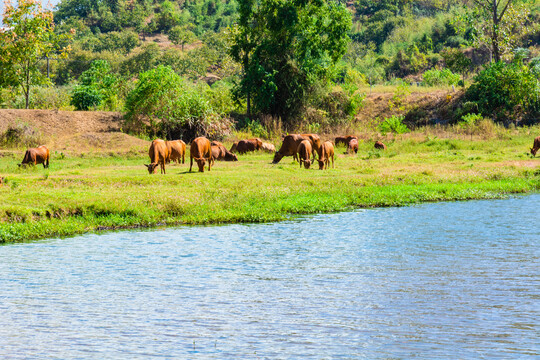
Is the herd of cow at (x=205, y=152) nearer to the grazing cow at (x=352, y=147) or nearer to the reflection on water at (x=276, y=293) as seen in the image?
the grazing cow at (x=352, y=147)

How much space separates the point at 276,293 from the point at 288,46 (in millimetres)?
39856

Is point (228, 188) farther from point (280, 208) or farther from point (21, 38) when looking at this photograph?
point (21, 38)

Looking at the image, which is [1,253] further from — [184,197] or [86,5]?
[86,5]

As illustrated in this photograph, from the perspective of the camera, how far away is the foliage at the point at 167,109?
138 feet

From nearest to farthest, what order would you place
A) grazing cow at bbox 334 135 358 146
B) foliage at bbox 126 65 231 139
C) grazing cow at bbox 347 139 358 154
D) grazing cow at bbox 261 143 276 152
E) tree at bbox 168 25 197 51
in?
grazing cow at bbox 347 139 358 154
grazing cow at bbox 261 143 276 152
grazing cow at bbox 334 135 358 146
foliage at bbox 126 65 231 139
tree at bbox 168 25 197 51

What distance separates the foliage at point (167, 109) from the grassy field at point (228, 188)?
6.34m

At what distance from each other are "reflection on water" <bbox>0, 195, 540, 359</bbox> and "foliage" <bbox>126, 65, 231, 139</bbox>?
82.3 feet

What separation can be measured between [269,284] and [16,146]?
30.4m

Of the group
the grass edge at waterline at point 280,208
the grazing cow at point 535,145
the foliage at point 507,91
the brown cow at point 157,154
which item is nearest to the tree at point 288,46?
the foliage at point 507,91

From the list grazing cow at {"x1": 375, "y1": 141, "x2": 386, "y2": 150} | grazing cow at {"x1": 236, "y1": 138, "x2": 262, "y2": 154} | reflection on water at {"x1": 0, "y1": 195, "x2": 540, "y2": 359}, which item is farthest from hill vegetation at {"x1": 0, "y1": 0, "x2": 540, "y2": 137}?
reflection on water at {"x1": 0, "y1": 195, "x2": 540, "y2": 359}

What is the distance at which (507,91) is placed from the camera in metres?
51.1

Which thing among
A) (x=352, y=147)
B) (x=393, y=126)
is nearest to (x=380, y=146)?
(x=352, y=147)

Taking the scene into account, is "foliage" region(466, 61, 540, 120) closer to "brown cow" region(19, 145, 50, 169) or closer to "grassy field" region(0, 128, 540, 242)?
"grassy field" region(0, 128, 540, 242)

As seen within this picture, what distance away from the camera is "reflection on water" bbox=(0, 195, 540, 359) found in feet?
28.0
